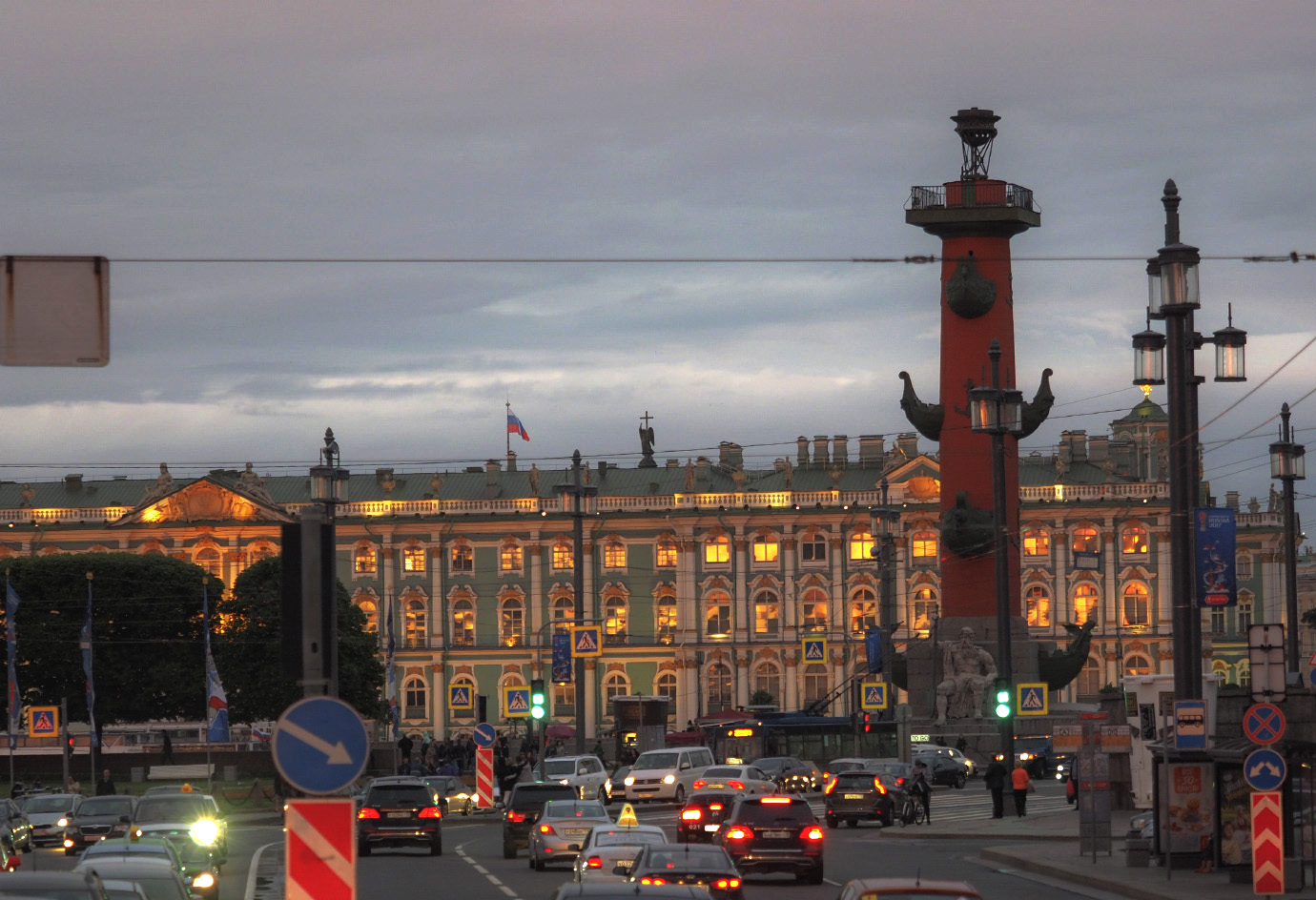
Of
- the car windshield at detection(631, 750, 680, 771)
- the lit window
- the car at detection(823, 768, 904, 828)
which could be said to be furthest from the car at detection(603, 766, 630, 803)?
the lit window

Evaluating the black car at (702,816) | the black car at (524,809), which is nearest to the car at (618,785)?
the black car at (524,809)

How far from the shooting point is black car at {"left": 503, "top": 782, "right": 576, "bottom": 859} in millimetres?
43219

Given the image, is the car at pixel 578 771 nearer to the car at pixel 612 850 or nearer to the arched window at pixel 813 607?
the car at pixel 612 850

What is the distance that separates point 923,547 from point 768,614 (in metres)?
10.2

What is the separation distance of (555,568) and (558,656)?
75843 millimetres

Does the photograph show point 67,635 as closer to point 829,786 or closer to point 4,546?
point 4,546

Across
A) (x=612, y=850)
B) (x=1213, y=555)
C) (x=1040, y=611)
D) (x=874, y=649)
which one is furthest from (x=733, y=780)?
(x=1040, y=611)

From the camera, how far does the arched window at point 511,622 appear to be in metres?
139

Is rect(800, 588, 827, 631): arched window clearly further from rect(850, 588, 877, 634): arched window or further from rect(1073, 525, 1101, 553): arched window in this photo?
rect(1073, 525, 1101, 553): arched window

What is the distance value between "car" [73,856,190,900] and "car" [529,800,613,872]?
47.5 feet

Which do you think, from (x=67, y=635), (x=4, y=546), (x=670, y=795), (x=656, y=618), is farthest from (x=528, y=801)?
(x=4, y=546)

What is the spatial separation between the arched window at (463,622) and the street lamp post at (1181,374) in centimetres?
10867

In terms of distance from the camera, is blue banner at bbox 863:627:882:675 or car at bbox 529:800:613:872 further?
blue banner at bbox 863:627:882:675

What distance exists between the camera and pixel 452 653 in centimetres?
13862
